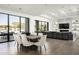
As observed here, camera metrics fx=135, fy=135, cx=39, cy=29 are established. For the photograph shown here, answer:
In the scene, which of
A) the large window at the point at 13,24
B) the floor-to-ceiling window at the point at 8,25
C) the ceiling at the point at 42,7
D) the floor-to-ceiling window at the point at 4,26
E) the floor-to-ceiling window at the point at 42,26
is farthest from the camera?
the floor-to-ceiling window at the point at 42,26

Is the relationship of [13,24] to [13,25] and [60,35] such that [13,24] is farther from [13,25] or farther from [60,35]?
[60,35]

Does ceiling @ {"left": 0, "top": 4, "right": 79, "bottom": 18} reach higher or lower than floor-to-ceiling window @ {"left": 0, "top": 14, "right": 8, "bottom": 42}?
higher

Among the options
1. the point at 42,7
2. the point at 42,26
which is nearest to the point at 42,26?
the point at 42,26

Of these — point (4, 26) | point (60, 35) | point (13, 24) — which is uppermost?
point (13, 24)

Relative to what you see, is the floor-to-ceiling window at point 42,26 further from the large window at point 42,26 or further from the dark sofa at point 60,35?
the dark sofa at point 60,35

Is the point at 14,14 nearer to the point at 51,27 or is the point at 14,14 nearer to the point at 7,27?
→ the point at 7,27

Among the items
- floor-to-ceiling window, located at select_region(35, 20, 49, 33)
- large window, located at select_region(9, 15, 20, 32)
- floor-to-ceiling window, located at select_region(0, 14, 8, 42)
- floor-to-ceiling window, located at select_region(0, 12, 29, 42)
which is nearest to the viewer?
floor-to-ceiling window, located at select_region(0, 14, 8, 42)

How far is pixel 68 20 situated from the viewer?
10.3 metres

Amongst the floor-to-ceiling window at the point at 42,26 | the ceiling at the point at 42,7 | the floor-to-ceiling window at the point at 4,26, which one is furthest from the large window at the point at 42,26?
the floor-to-ceiling window at the point at 4,26

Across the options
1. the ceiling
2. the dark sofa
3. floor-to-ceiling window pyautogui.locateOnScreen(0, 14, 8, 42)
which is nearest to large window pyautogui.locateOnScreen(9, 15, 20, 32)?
floor-to-ceiling window pyautogui.locateOnScreen(0, 14, 8, 42)

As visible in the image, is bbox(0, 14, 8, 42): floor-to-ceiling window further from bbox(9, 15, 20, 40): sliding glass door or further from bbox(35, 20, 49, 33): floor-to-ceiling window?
bbox(35, 20, 49, 33): floor-to-ceiling window

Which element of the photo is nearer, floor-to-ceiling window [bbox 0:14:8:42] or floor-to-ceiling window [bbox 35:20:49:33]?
floor-to-ceiling window [bbox 0:14:8:42]

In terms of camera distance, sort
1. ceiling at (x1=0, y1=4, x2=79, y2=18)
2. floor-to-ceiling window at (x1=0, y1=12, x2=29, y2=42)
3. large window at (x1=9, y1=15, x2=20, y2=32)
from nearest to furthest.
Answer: ceiling at (x1=0, y1=4, x2=79, y2=18) < floor-to-ceiling window at (x1=0, y1=12, x2=29, y2=42) < large window at (x1=9, y1=15, x2=20, y2=32)
